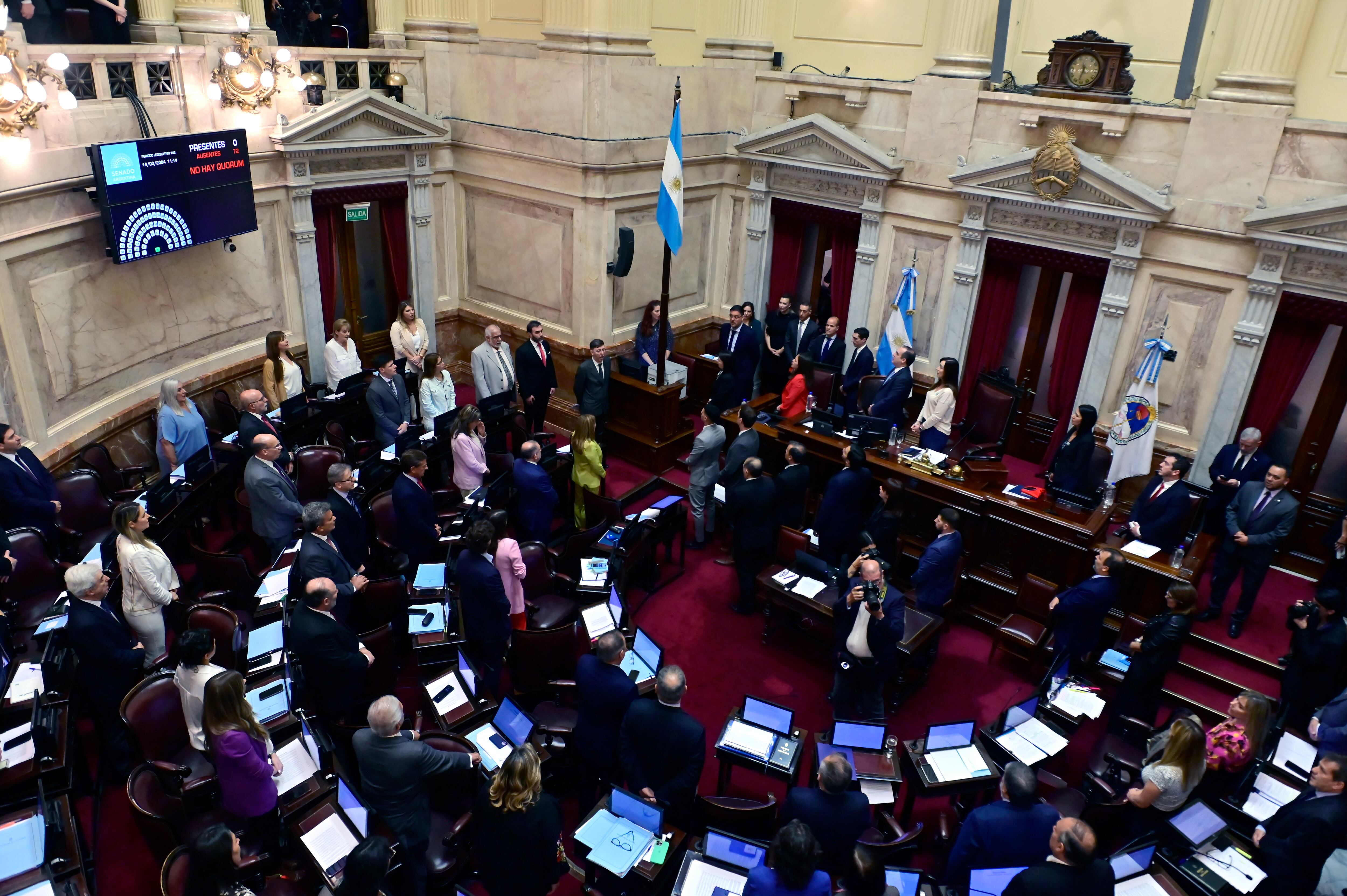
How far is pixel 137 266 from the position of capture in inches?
325

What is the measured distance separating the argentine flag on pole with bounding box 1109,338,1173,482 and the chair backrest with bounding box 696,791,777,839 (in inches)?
229

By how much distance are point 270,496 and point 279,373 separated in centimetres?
261

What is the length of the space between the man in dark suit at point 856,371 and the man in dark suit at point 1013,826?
617 centimetres

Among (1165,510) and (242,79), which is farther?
(242,79)

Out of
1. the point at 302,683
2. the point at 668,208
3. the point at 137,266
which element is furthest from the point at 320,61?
the point at 302,683

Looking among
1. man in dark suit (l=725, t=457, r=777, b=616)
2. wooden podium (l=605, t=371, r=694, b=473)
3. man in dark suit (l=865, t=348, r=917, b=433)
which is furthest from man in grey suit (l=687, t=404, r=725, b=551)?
man in dark suit (l=865, t=348, r=917, b=433)

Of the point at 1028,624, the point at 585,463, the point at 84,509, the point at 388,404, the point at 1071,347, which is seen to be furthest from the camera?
the point at 1071,347

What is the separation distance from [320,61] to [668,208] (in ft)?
14.2

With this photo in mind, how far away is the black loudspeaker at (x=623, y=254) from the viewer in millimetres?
10188

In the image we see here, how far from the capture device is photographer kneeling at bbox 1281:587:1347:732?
19.4ft

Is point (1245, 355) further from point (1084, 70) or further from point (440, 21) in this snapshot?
point (440, 21)

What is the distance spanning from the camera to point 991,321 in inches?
396

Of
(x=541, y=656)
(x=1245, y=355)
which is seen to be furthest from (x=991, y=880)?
(x=1245, y=355)

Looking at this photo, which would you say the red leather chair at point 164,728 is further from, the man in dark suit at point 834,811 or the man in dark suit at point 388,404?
the man in dark suit at point 388,404
